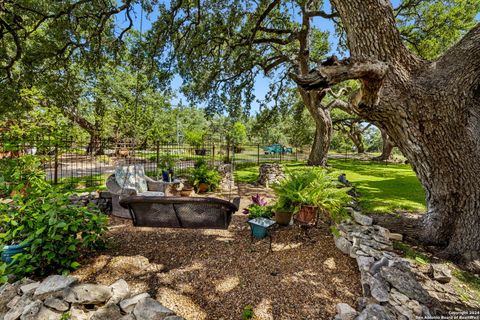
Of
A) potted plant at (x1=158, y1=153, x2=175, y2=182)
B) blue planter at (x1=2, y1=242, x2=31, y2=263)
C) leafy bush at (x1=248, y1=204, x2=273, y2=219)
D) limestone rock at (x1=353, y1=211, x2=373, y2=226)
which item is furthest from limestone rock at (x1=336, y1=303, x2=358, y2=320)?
potted plant at (x1=158, y1=153, x2=175, y2=182)

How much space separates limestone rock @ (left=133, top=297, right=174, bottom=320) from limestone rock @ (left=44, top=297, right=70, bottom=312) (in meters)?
0.62

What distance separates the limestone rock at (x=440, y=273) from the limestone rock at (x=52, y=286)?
3.81 metres

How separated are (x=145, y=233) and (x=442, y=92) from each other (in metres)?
4.71

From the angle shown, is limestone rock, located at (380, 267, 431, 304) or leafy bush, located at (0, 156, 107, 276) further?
leafy bush, located at (0, 156, 107, 276)

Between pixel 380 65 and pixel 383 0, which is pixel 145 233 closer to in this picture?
pixel 380 65

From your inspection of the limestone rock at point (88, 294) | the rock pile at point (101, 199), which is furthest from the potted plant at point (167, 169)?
the limestone rock at point (88, 294)

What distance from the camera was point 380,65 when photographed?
2.33m

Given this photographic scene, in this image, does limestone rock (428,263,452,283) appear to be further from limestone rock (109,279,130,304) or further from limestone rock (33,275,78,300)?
limestone rock (33,275,78,300)

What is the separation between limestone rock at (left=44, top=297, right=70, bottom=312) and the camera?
184cm

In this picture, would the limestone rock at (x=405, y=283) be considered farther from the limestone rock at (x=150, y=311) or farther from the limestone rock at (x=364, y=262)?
the limestone rock at (x=150, y=311)

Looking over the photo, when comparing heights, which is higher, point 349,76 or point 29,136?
point 349,76

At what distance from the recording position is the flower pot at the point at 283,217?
3650 mm

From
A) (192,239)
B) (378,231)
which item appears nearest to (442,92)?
(378,231)

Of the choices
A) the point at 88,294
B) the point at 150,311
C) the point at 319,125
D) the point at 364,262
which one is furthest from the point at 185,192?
the point at 319,125
